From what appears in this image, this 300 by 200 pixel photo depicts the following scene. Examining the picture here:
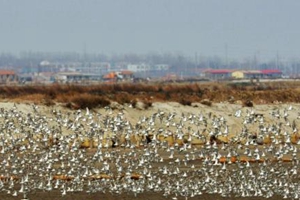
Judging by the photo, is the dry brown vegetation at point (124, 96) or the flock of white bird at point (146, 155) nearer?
the flock of white bird at point (146, 155)

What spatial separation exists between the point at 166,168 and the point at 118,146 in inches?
357

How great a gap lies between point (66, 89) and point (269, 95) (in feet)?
46.7

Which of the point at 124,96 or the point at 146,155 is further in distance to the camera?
the point at 124,96

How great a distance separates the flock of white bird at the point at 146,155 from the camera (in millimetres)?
30016

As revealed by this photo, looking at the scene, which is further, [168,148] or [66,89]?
[66,89]

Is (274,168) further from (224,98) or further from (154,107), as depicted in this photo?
(224,98)

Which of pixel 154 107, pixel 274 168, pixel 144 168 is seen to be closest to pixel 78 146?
pixel 144 168

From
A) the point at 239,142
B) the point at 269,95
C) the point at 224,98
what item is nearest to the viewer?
the point at 239,142

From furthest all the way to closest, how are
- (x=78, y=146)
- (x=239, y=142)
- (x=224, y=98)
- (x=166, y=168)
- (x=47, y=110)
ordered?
1. (x=224, y=98)
2. (x=47, y=110)
3. (x=239, y=142)
4. (x=78, y=146)
5. (x=166, y=168)

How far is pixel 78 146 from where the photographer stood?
4025cm

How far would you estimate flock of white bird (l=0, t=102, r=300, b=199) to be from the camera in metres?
30.0

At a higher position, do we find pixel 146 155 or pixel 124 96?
pixel 124 96

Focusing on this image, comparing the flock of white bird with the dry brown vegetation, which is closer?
the flock of white bird

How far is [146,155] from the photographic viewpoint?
36.6m
